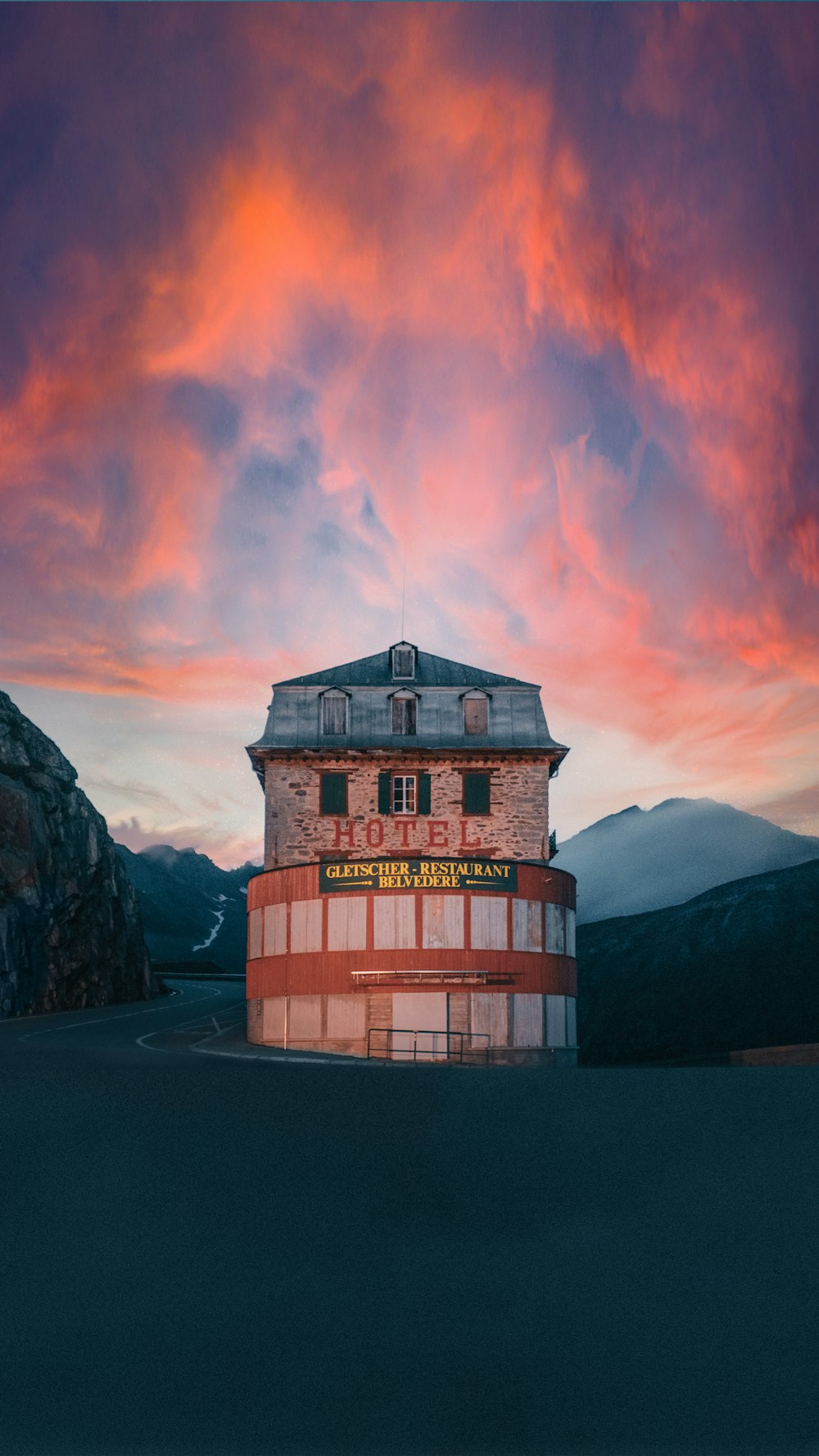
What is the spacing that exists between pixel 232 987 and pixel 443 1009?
39418 mm

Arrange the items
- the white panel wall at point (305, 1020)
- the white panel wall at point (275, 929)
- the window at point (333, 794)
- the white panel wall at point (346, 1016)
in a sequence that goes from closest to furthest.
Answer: the white panel wall at point (346, 1016), the white panel wall at point (305, 1020), the white panel wall at point (275, 929), the window at point (333, 794)

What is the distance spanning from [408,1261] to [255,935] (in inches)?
846

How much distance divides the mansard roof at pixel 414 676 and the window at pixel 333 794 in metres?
3.50

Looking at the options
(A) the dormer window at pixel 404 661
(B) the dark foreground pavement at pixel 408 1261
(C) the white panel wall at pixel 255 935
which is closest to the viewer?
(B) the dark foreground pavement at pixel 408 1261

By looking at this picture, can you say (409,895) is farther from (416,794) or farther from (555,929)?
(416,794)

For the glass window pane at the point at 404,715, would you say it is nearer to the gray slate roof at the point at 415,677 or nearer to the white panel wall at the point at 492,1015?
the gray slate roof at the point at 415,677

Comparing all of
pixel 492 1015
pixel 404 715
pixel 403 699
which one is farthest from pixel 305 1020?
pixel 403 699

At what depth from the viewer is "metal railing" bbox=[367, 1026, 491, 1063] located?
2805 cm

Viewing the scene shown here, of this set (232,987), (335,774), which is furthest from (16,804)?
(232,987)

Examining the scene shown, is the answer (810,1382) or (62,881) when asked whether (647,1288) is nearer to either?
(810,1382)

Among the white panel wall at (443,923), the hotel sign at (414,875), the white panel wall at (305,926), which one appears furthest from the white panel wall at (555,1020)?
the white panel wall at (305,926)

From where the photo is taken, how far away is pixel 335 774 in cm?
3741

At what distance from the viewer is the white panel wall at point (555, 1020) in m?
29.7

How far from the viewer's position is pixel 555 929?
1206 inches
